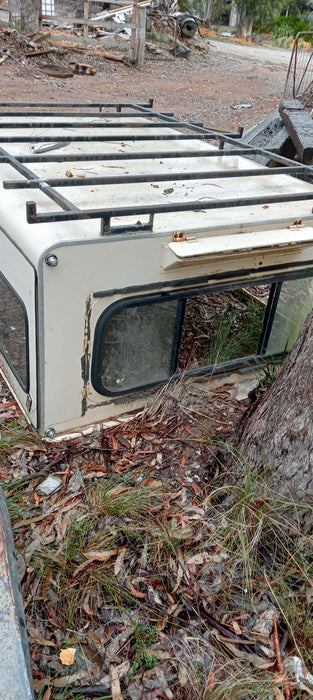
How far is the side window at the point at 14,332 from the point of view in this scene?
3.95m

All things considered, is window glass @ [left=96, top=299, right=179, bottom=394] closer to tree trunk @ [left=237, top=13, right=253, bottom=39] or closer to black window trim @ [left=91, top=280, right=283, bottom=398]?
black window trim @ [left=91, top=280, right=283, bottom=398]

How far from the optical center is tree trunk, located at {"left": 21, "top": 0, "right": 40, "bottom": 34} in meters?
17.0

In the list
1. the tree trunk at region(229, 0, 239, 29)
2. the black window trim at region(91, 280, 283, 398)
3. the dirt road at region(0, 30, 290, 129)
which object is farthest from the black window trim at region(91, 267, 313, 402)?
the tree trunk at region(229, 0, 239, 29)

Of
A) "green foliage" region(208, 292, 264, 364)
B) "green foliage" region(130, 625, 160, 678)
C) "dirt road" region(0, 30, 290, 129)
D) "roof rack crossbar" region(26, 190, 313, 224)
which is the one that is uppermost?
"roof rack crossbar" region(26, 190, 313, 224)

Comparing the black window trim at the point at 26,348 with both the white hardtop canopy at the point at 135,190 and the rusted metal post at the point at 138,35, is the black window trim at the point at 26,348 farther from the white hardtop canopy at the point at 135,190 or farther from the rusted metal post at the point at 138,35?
A: the rusted metal post at the point at 138,35

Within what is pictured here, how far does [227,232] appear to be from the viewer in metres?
3.97

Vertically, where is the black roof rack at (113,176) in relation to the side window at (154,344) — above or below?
above

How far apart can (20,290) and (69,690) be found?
222 cm

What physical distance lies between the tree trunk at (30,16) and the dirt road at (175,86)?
4.58 feet

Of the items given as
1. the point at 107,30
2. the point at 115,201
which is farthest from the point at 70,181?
the point at 107,30

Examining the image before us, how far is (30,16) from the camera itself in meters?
17.1

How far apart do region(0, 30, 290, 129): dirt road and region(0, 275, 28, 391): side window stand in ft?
33.1

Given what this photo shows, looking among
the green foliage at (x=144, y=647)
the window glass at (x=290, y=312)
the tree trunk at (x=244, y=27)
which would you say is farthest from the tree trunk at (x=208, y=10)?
the green foliage at (x=144, y=647)

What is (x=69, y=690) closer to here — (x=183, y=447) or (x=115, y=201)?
(x=183, y=447)
